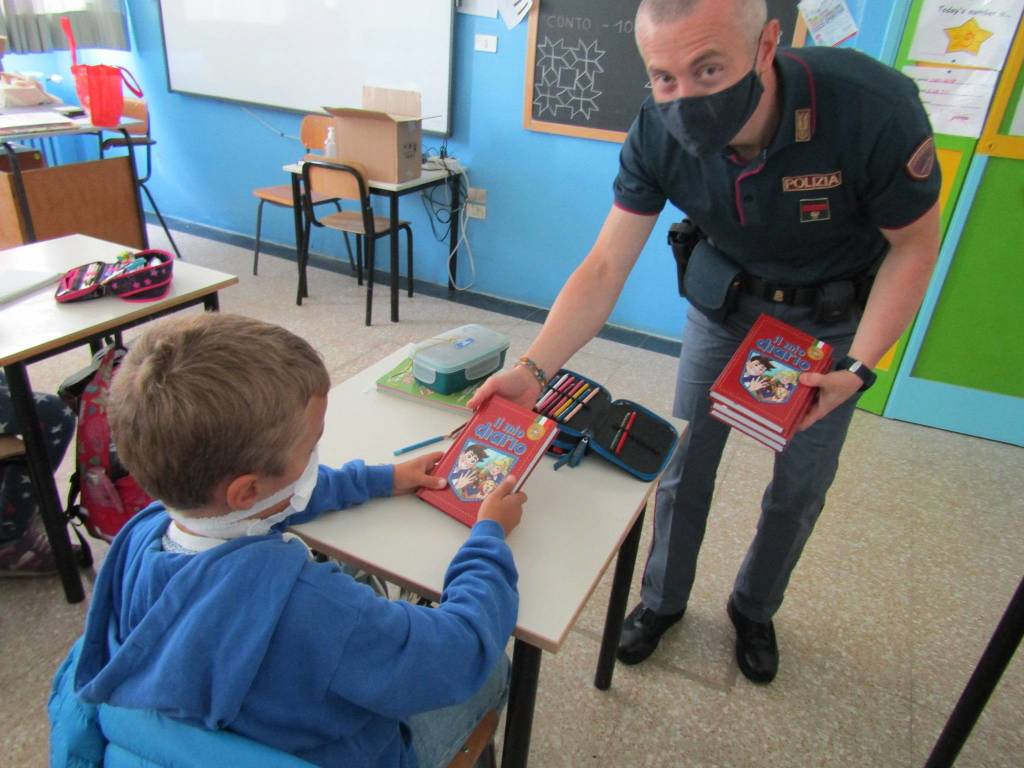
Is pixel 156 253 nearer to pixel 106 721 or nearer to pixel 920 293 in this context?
pixel 106 721

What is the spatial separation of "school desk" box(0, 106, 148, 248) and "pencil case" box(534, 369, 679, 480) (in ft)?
8.69

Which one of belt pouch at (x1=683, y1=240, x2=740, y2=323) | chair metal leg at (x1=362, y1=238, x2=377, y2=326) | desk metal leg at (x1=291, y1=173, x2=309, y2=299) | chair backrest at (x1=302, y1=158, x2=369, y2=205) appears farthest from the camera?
desk metal leg at (x1=291, y1=173, x2=309, y2=299)

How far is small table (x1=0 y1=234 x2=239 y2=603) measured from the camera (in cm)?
145

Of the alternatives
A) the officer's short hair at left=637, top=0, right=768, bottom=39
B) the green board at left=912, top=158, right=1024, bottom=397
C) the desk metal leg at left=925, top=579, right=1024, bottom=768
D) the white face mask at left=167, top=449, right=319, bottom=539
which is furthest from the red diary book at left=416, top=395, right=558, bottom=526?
the green board at left=912, top=158, right=1024, bottom=397

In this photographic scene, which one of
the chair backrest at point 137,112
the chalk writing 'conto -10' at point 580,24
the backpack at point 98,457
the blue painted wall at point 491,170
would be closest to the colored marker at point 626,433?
the backpack at point 98,457

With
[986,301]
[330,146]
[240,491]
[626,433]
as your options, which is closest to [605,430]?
[626,433]

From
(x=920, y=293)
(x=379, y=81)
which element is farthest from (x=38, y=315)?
(x=379, y=81)

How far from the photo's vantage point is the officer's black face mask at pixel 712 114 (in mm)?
1062

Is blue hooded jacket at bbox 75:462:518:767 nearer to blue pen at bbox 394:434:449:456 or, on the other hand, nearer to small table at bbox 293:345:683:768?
small table at bbox 293:345:683:768

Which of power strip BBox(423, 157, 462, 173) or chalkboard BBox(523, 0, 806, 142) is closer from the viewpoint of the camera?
chalkboard BBox(523, 0, 806, 142)

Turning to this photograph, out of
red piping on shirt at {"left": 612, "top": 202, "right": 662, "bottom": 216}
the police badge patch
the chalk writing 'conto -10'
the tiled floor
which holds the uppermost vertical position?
the chalk writing 'conto -10'

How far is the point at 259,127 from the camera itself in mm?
4207

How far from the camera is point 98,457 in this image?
1596 millimetres

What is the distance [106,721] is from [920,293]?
1.28m
